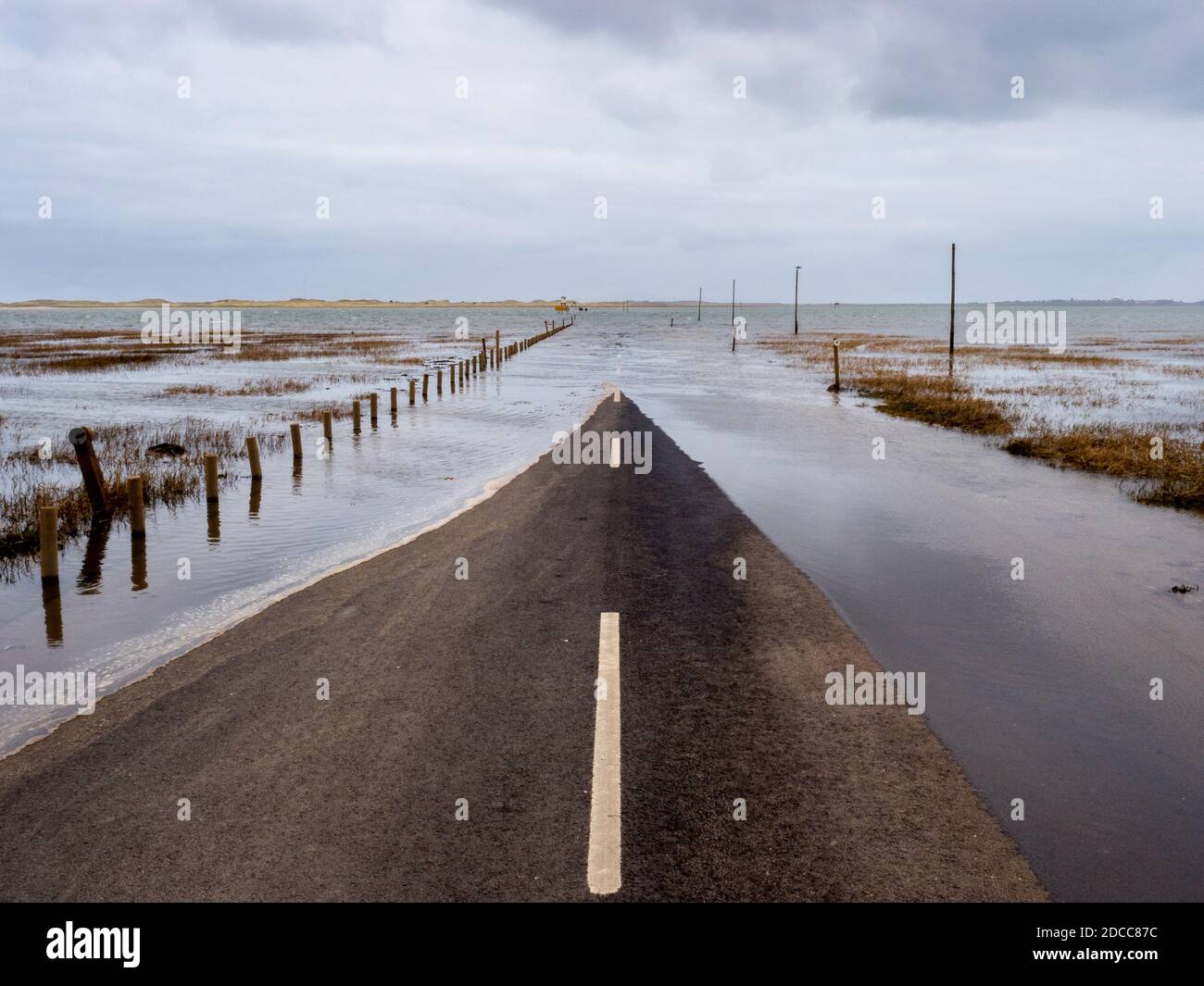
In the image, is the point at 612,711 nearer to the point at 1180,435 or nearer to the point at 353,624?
the point at 353,624

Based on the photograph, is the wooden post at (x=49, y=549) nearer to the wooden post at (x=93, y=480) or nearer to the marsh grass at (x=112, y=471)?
the marsh grass at (x=112, y=471)

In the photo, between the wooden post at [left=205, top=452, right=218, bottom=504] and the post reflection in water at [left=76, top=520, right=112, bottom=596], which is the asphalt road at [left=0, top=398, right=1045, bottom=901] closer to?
the post reflection in water at [left=76, top=520, right=112, bottom=596]

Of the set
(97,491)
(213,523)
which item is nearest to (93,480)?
(97,491)

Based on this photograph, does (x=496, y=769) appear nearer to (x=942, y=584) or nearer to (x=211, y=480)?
(x=942, y=584)

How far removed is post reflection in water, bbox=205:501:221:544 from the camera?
506 inches

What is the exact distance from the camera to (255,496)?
15828 millimetres

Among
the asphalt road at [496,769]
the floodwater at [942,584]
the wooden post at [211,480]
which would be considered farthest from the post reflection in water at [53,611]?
the wooden post at [211,480]

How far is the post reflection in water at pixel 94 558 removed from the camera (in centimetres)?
1048

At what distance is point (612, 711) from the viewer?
5.83 m

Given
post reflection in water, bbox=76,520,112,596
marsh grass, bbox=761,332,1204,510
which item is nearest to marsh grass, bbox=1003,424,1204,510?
marsh grass, bbox=761,332,1204,510

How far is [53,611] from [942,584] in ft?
32.4

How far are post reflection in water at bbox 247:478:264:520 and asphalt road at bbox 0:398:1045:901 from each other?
21.2 ft
